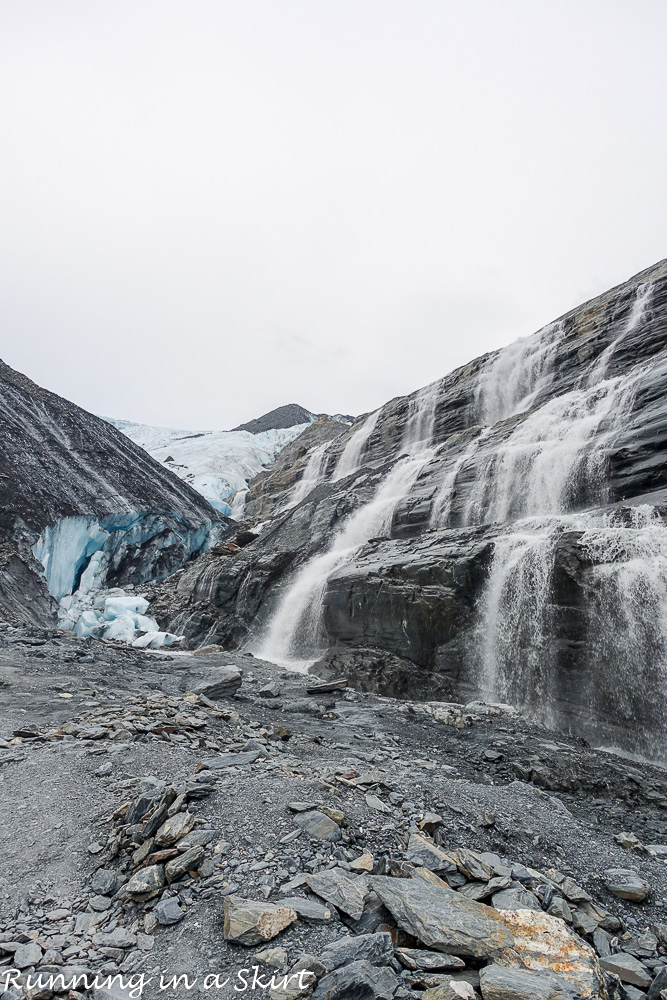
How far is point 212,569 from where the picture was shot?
23922 mm

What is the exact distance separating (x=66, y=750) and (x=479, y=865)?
15.4 ft

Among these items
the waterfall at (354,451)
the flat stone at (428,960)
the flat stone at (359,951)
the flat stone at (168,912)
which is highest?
the waterfall at (354,451)

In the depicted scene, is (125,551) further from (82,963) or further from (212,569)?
(82,963)

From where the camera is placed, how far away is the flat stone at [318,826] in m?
3.89

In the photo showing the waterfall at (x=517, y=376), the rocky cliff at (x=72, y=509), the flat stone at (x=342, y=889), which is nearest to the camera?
the flat stone at (x=342, y=889)

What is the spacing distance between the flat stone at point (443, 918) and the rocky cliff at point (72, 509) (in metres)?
18.9

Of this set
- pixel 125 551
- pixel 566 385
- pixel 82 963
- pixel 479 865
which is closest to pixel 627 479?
pixel 566 385

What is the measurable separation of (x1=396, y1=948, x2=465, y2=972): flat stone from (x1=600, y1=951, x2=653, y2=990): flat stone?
116 centimetres

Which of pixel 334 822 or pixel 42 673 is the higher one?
pixel 334 822

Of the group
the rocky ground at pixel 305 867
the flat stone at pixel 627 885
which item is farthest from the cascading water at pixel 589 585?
the flat stone at pixel 627 885

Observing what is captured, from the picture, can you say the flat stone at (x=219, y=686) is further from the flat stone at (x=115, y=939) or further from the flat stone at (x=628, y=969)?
the flat stone at (x=628, y=969)

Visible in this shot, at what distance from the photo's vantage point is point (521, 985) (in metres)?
2.44

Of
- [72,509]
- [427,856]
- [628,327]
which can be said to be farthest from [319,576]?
[628,327]

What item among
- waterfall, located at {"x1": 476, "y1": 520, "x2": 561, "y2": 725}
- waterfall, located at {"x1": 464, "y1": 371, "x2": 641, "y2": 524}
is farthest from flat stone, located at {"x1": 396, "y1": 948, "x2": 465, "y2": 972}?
waterfall, located at {"x1": 464, "y1": 371, "x2": 641, "y2": 524}
